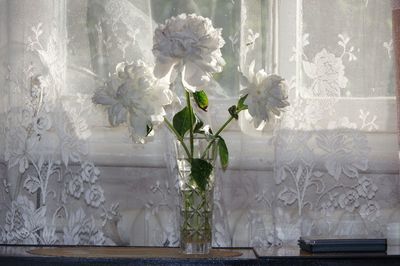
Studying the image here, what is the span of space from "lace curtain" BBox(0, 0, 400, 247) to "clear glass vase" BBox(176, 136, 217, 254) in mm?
154

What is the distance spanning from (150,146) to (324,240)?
0.52m

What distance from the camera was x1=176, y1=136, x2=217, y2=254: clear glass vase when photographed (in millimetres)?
1814

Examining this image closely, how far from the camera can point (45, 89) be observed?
2010mm

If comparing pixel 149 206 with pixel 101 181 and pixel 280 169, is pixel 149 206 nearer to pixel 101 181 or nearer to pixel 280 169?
pixel 101 181

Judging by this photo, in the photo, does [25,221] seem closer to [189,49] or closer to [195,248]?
[195,248]

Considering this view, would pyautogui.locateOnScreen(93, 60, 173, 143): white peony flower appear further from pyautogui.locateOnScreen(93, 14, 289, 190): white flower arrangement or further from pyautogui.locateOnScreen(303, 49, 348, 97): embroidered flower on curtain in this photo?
pyautogui.locateOnScreen(303, 49, 348, 97): embroidered flower on curtain

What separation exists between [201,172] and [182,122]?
0.13 metres

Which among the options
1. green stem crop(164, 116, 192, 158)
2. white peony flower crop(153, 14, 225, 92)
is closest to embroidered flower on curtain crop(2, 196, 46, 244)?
green stem crop(164, 116, 192, 158)

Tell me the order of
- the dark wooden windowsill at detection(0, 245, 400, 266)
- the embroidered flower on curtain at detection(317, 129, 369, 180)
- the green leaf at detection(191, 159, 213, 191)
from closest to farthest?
1. the dark wooden windowsill at detection(0, 245, 400, 266)
2. the green leaf at detection(191, 159, 213, 191)
3. the embroidered flower on curtain at detection(317, 129, 369, 180)

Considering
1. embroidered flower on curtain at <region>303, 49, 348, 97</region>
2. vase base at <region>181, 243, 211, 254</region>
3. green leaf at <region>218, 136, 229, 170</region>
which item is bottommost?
vase base at <region>181, 243, 211, 254</region>

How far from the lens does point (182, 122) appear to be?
1.85 m

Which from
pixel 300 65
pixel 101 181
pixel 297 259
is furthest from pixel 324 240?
pixel 101 181

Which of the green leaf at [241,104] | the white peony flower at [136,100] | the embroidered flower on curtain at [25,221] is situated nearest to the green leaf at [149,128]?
the white peony flower at [136,100]

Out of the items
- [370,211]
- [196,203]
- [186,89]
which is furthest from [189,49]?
[370,211]
